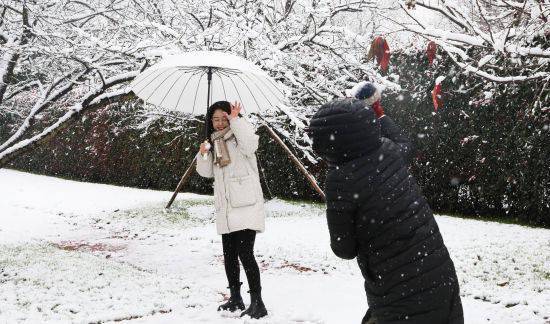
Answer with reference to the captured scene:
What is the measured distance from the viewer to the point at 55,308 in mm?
4703

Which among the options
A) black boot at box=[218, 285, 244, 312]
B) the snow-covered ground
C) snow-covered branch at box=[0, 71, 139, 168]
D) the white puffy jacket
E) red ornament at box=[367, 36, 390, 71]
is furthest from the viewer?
snow-covered branch at box=[0, 71, 139, 168]

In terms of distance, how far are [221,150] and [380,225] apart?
2.44 meters

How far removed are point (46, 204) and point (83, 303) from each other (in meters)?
8.35

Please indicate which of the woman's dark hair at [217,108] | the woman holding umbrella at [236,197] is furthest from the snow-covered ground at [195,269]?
the woman's dark hair at [217,108]

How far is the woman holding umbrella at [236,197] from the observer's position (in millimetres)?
4305

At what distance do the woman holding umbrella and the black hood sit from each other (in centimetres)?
218

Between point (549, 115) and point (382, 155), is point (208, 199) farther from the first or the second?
point (382, 155)

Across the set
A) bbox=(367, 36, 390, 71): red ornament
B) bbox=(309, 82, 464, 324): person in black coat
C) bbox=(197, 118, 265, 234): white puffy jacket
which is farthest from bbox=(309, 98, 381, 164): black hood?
bbox=(197, 118, 265, 234): white puffy jacket

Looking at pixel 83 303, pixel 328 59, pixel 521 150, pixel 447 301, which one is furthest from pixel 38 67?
pixel 521 150

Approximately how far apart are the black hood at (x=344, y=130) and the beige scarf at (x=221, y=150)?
7.39 feet

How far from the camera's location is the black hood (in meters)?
2.14

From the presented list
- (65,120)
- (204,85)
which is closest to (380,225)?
(204,85)

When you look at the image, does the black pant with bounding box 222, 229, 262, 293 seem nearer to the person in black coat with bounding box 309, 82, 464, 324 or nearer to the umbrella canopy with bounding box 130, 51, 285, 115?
the umbrella canopy with bounding box 130, 51, 285, 115

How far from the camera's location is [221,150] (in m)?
4.42
